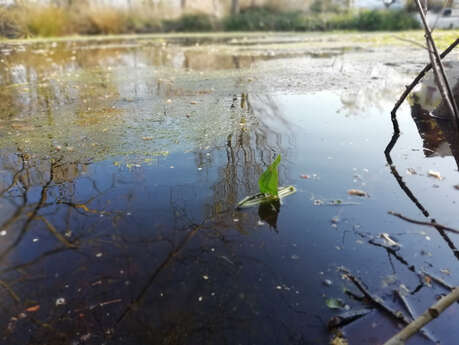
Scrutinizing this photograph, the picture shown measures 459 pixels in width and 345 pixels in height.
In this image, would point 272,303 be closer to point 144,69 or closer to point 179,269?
point 179,269

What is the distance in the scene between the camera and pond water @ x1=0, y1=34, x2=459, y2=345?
170cm

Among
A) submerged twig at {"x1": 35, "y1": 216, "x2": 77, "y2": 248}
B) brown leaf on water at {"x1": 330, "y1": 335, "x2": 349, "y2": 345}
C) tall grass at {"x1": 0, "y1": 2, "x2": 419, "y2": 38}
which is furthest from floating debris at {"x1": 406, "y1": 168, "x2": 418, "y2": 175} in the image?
tall grass at {"x1": 0, "y1": 2, "x2": 419, "y2": 38}

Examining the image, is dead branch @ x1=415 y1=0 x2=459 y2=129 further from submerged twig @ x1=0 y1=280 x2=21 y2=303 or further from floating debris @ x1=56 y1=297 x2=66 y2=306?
submerged twig @ x1=0 y1=280 x2=21 y2=303

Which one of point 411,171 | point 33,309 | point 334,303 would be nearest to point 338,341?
point 334,303

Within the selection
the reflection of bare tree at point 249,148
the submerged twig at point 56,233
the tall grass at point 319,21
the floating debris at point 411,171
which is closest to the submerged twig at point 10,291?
the submerged twig at point 56,233

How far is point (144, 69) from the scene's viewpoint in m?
8.41

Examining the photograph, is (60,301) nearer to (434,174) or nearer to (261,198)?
(261,198)

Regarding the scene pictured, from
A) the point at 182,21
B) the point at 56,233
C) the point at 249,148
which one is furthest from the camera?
the point at 182,21

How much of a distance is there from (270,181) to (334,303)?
3.22ft

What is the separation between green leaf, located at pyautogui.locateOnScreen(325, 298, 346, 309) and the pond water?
3 cm

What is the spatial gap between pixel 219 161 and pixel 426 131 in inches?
94.6

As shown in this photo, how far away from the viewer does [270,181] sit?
99.0 inches

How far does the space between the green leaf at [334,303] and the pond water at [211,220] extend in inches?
1.3

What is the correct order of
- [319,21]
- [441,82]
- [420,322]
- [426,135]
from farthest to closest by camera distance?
[319,21], [426,135], [441,82], [420,322]
